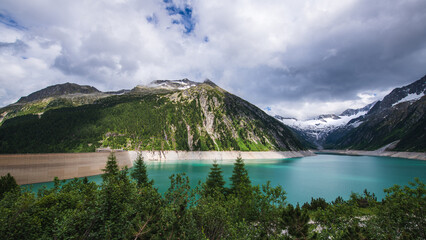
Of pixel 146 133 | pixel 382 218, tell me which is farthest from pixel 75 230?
pixel 146 133

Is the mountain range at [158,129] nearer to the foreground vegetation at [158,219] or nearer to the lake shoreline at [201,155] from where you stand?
the lake shoreline at [201,155]

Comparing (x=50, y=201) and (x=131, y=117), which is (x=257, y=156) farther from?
(x=50, y=201)

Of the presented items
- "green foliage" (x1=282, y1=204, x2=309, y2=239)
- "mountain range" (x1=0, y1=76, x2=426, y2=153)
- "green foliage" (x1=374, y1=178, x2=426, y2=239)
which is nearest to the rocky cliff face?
"mountain range" (x1=0, y1=76, x2=426, y2=153)

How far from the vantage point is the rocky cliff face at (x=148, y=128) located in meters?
112

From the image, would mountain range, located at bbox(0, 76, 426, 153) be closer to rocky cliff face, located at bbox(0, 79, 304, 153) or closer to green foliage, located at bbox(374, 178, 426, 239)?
rocky cliff face, located at bbox(0, 79, 304, 153)

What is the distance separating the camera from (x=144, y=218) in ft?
26.9

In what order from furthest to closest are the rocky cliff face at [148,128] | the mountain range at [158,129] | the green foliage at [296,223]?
the mountain range at [158,129]
the rocky cliff face at [148,128]
the green foliage at [296,223]

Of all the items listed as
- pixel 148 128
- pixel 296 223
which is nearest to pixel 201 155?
pixel 148 128

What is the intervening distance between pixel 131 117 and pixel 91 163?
97.0 meters

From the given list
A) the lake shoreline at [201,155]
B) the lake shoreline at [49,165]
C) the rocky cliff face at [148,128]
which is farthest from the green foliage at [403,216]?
Result: the rocky cliff face at [148,128]

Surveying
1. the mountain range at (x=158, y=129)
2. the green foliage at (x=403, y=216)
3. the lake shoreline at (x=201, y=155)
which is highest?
the mountain range at (x=158, y=129)

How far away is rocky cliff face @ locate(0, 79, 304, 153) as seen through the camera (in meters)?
112

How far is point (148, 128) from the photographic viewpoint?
142250 mm

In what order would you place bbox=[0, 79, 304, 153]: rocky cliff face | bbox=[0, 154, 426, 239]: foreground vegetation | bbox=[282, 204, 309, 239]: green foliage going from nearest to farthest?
bbox=[0, 154, 426, 239]: foreground vegetation, bbox=[282, 204, 309, 239]: green foliage, bbox=[0, 79, 304, 153]: rocky cliff face
